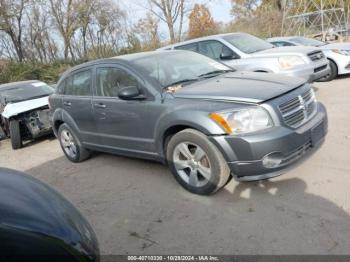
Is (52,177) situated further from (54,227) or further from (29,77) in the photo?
(29,77)

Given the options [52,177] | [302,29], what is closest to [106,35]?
[302,29]

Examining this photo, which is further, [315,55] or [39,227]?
[315,55]

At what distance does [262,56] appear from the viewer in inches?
309

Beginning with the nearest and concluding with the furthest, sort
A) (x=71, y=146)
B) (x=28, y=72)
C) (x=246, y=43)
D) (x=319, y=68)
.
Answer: (x=71, y=146), (x=319, y=68), (x=246, y=43), (x=28, y=72)

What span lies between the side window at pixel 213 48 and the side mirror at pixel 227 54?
51 mm

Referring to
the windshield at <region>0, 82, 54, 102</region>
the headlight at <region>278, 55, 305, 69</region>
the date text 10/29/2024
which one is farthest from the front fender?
the windshield at <region>0, 82, 54, 102</region>

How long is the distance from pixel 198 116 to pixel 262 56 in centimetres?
452

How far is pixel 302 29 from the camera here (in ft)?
69.7

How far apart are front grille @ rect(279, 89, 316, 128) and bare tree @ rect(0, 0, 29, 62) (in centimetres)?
2039

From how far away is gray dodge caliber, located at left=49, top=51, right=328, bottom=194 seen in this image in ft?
12.1

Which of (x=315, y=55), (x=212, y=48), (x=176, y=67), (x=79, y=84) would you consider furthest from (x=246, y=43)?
(x=79, y=84)

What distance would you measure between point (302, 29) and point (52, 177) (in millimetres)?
19080

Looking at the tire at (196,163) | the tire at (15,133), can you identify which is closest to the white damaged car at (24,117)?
the tire at (15,133)

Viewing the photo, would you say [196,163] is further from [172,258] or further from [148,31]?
A: [148,31]
